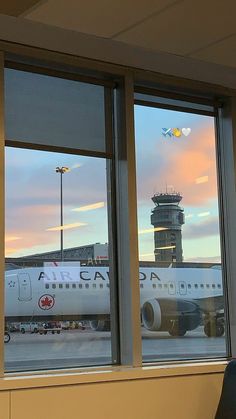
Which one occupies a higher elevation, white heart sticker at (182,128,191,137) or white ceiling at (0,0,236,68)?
white ceiling at (0,0,236,68)

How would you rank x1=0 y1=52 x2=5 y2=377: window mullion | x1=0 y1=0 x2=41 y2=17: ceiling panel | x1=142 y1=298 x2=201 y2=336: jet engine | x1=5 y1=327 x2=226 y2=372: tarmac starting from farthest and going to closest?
x1=142 y1=298 x2=201 y2=336: jet engine < x1=5 y1=327 x2=226 y2=372: tarmac < x1=0 y1=52 x2=5 y2=377: window mullion < x1=0 y1=0 x2=41 y2=17: ceiling panel

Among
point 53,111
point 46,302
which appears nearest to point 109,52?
point 53,111

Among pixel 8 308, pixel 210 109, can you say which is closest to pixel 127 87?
pixel 210 109

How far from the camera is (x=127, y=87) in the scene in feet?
14.9

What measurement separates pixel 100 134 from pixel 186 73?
0.81 m

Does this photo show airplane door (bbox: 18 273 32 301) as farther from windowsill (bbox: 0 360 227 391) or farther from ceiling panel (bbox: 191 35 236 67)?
ceiling panel (bbox: 191 35 236 67)

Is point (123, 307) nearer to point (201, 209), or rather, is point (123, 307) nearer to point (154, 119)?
point (201, 209)

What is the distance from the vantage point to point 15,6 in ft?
11.0

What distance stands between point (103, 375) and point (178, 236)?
1389mm

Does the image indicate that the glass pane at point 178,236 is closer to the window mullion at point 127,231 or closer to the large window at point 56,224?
the window mullion at point 127,231

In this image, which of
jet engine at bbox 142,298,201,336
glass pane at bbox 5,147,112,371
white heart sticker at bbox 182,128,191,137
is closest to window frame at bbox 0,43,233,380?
glass pane at bbox 5,147,112,371

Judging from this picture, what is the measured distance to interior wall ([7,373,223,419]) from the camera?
143 inches

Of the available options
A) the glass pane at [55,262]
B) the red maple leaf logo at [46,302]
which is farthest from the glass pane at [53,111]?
the red maple leaf logo at [46,302]

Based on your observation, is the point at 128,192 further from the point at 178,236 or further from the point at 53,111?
the point at 53,111
